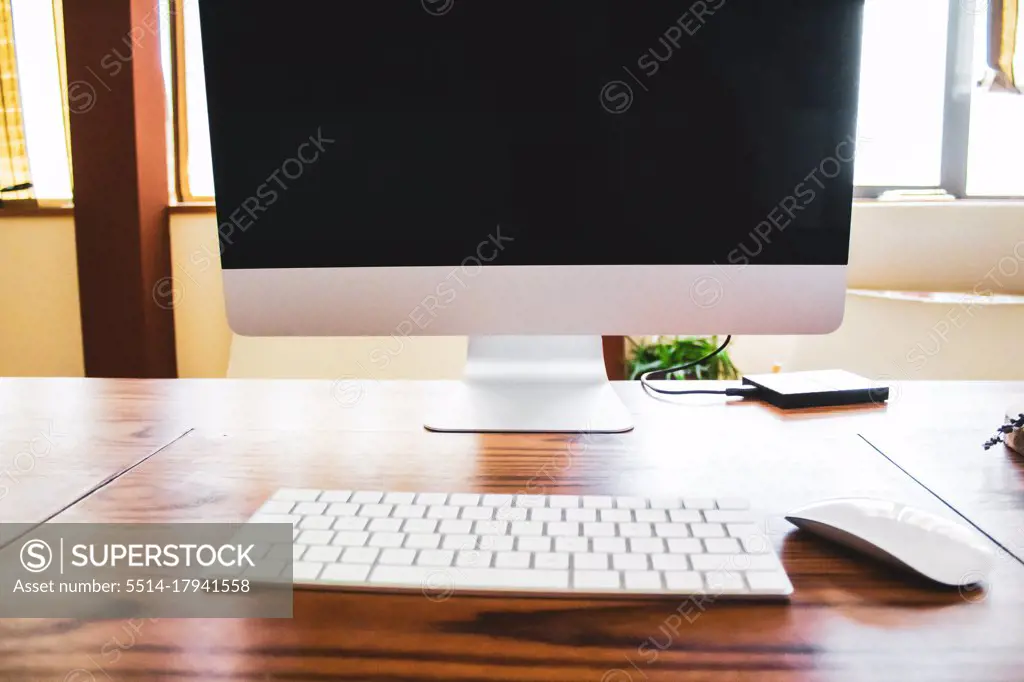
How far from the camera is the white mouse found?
1.41 ft

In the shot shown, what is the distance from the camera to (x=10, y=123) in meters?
2.57

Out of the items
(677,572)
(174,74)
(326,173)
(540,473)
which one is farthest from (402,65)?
(174,74)

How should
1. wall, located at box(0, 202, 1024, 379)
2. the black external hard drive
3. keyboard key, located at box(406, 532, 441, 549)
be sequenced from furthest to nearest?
wall, located at box(0, 202, 1024, 379), the black external hard drive, keyboard key, located at box(406, 532, 441, 549)

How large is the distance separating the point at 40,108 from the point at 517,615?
2977 millimetres

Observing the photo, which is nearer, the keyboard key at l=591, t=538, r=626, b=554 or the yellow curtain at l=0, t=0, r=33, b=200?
the keyboard key at l=591, t=538, r=626, b=554

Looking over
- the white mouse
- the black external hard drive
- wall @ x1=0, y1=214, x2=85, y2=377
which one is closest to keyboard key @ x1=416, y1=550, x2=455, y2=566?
the white mouse

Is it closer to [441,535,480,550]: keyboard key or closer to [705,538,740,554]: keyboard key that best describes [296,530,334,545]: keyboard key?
[441,535,480,550]: keyboard key

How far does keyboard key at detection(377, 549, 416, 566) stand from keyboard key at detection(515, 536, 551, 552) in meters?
0.07

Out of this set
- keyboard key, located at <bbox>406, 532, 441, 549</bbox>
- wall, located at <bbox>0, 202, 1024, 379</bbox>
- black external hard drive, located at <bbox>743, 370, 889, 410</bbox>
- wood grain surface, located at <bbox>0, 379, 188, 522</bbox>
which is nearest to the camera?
keyboard key, located at <bbox>406, 532, 441, 549</bbox>

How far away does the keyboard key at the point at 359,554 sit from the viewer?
44 cm

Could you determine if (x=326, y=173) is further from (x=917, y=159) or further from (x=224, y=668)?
(x=917, y=159)

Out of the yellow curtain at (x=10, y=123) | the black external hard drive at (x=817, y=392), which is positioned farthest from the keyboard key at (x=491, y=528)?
the yellow curtain at (x=10, y=123)

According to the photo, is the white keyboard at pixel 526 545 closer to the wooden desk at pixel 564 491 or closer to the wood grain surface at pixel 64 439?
the wooden desk at pixel 564 491

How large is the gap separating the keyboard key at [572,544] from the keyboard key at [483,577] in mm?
26
